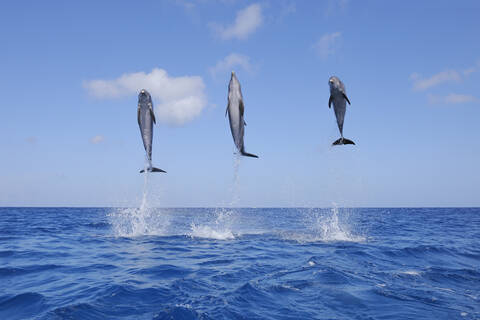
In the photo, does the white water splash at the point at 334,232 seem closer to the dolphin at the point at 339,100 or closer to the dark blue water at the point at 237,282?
the dark blue water at the point at 237,282

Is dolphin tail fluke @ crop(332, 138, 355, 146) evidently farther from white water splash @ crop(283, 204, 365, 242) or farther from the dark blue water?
white water splash @ crop(283, 204, 365, 242)

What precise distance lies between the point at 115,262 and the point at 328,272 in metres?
7.18

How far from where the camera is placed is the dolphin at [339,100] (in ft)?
34.1

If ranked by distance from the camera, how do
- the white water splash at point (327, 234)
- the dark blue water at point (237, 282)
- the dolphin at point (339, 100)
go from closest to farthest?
1. the dark blue water at point (237, 282)
2. the dolphin at point (339, 100)
3. the white water splash at point (327, 234)

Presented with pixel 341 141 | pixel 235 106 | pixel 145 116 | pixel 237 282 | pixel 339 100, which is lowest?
pixel 237 282

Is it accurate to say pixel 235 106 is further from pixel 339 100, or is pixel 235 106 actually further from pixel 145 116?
pixel 145 116

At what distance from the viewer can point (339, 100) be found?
10617mm

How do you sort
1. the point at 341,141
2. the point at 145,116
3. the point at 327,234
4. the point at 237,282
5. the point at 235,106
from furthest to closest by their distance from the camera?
1. the point at 327,234
2. the point at 145,116
3. the point at 341,141
4. the point at 235,106
5. the point at 237,282

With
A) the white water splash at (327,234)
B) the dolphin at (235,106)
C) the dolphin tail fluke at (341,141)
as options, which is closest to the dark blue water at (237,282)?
the white water splash at (327,234)

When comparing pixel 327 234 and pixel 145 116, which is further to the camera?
pixel 327 234

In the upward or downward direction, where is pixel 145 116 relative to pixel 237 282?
upward

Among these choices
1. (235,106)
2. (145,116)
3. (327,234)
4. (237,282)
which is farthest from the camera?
(327,234)

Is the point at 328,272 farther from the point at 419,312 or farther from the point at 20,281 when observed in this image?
the point at 20,281

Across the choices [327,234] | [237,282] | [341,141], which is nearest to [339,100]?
[341,141]
